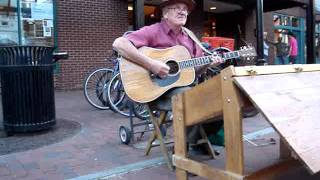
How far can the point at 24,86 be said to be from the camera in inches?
219

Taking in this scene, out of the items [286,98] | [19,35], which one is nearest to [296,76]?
[286,98]

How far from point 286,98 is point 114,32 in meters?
10.1

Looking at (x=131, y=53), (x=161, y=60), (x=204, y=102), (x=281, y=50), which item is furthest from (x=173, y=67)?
(x=281, y=50)

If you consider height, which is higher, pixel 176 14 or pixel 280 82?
pixel 176 14

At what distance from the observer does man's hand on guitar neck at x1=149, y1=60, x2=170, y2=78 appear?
12.7 ft

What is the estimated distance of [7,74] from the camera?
5.60 m

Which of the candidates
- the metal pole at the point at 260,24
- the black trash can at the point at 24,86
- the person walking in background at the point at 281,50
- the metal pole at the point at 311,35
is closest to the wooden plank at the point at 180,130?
the black trash can at the point at 24,86

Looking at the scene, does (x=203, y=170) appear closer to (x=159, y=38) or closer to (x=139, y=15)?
(x=159, y=38)

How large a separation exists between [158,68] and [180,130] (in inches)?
29.3

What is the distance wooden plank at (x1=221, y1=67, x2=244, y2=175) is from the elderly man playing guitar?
120 cm

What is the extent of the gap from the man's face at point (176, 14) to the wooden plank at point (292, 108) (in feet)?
4.76

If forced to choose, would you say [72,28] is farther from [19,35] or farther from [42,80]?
[42,80]

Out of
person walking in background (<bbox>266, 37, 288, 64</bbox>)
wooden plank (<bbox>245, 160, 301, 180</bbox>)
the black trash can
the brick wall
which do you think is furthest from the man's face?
person walking in background (<bbox>266, 37, 288, 64</bbox>)

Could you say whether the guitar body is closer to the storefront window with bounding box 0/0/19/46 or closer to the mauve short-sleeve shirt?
the mauve short-sleeve shirt
